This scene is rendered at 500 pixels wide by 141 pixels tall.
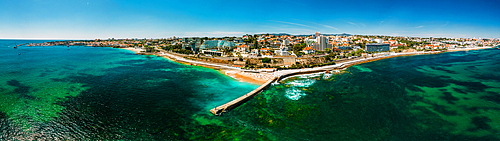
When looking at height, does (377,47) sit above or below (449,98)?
above

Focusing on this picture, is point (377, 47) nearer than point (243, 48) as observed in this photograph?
No

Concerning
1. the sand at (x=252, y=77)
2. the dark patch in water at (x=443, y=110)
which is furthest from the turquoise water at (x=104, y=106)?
the dark patch in water at (x=443, y=110)

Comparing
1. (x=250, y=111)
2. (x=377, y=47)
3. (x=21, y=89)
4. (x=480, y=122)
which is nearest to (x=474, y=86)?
(x=480, y=122)

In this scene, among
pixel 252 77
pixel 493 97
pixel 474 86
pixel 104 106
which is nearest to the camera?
pixel 104 106

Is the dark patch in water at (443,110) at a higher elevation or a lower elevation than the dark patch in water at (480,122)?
higher

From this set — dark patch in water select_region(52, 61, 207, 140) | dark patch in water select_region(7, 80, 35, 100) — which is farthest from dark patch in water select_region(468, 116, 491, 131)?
dark patch in water select_region(7, 80, 35, 100)

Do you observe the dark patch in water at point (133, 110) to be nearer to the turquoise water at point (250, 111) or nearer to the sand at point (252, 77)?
the turquoise water at point (250, 111)

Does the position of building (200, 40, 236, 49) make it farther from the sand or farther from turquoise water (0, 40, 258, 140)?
turquoise water (0, 40, 258, 140)

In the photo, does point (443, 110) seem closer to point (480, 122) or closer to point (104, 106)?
point (480, 122)
